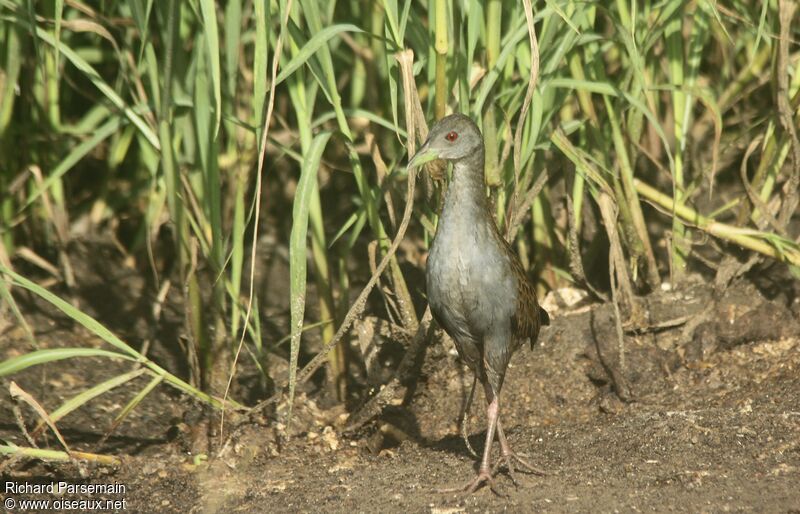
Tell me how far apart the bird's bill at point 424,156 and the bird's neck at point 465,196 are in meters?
0.14

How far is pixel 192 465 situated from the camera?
13.5 ft

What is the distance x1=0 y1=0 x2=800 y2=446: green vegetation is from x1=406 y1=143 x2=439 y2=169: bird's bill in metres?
0.16

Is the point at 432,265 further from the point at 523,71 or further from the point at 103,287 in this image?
the point at 103,287

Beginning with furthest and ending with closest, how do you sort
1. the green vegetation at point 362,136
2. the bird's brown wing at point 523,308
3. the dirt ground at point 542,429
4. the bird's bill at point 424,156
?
1. the bird's brown wing at point 523,308
2. the green vegetation at point 362,136
3. the dirt ground at point 542,429
4. the bird's bill at point 424,156

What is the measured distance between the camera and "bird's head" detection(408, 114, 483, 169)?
3596 mm

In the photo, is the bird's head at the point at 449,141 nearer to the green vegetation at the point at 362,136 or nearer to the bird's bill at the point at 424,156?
the bird's bill at the point at 424,156

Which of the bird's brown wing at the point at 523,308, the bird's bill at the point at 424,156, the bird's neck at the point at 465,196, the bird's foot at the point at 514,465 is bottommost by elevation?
the bird's foot at the point at 514,465

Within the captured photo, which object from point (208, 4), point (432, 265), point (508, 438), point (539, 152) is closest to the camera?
point (208, 4)

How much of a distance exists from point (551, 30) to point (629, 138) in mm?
814

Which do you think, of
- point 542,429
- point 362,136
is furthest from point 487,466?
point 362,136

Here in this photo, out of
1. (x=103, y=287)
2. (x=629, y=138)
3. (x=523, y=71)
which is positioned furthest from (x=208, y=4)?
(x=103, y=287)

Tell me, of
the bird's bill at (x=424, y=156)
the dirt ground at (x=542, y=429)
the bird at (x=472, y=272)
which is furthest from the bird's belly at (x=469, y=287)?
the dirt ground at (x=542, y=429)

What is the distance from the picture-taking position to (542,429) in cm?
435

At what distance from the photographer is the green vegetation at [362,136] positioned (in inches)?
151
